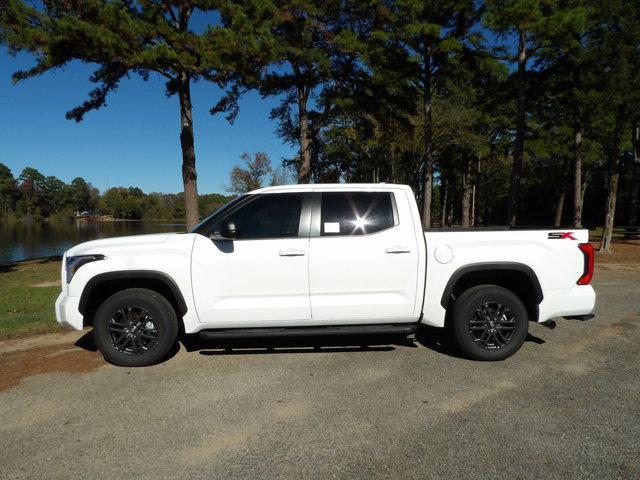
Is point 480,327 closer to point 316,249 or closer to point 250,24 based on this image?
point 316,249

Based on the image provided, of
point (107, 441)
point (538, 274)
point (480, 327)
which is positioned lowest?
point (107, 441)

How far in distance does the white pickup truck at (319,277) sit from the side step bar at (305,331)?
0.04ft

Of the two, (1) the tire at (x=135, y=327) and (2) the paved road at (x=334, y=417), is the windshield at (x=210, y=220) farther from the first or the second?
(2) the paved road at (x=334, y=417)

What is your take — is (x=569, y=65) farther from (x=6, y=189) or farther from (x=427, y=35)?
(x=6, y=189)

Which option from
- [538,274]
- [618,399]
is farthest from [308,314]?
[618,399]

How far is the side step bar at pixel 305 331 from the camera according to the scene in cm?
379

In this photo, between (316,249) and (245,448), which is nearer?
Answer: (245,448)

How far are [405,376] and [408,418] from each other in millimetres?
738

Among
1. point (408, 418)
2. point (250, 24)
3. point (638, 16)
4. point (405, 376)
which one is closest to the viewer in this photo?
point (408, 418)

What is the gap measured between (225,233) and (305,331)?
→ 1.30 metres

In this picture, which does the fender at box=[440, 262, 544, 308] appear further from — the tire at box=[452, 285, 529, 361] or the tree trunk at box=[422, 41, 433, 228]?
the tree trunk at box=[422, 41, 433, 228]

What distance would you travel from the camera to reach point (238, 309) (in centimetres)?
379

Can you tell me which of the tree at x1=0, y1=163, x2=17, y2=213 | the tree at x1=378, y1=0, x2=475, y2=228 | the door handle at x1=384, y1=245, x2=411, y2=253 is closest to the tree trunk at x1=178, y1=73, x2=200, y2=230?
the tree at x1=378, y1=0, x2=475, y2=228

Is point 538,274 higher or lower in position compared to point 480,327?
higher
